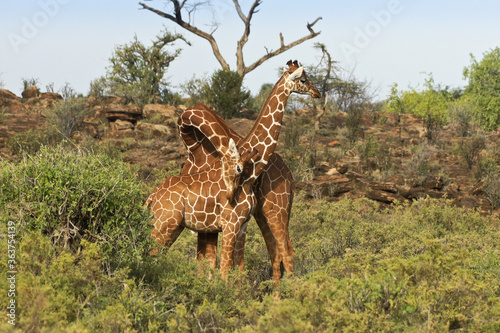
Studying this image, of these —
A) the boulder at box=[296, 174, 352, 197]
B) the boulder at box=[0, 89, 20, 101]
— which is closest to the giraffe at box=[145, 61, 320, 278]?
the boulder at box=[296, 174, 352, 197]

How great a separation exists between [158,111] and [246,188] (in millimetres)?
19727

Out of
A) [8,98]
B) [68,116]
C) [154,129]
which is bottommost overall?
[154,129]

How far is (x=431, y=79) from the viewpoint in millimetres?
44688

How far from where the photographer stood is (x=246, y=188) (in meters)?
6.45

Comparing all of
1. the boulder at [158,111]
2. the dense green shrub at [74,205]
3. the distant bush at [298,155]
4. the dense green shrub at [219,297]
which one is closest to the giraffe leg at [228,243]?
the dense green shrub at [219,297]

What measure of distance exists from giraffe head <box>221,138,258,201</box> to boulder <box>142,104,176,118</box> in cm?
1914

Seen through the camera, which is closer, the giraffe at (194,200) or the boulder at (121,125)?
the giraffe at (194,200)

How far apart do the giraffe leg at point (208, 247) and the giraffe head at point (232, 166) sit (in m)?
0.96

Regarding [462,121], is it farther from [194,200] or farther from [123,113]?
[194,200]

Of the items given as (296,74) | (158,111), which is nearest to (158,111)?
(158,111)

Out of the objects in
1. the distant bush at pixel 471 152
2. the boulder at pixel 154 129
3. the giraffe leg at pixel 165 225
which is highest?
the boulder at pixel 154 129

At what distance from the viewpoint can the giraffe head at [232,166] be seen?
6.23 meters

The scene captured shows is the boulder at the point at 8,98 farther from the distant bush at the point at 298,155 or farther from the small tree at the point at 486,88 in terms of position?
the small tree at the point at 486,88

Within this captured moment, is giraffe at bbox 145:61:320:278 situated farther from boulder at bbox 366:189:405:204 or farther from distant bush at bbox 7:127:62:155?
distant bush at bbox 7:127:62:155
